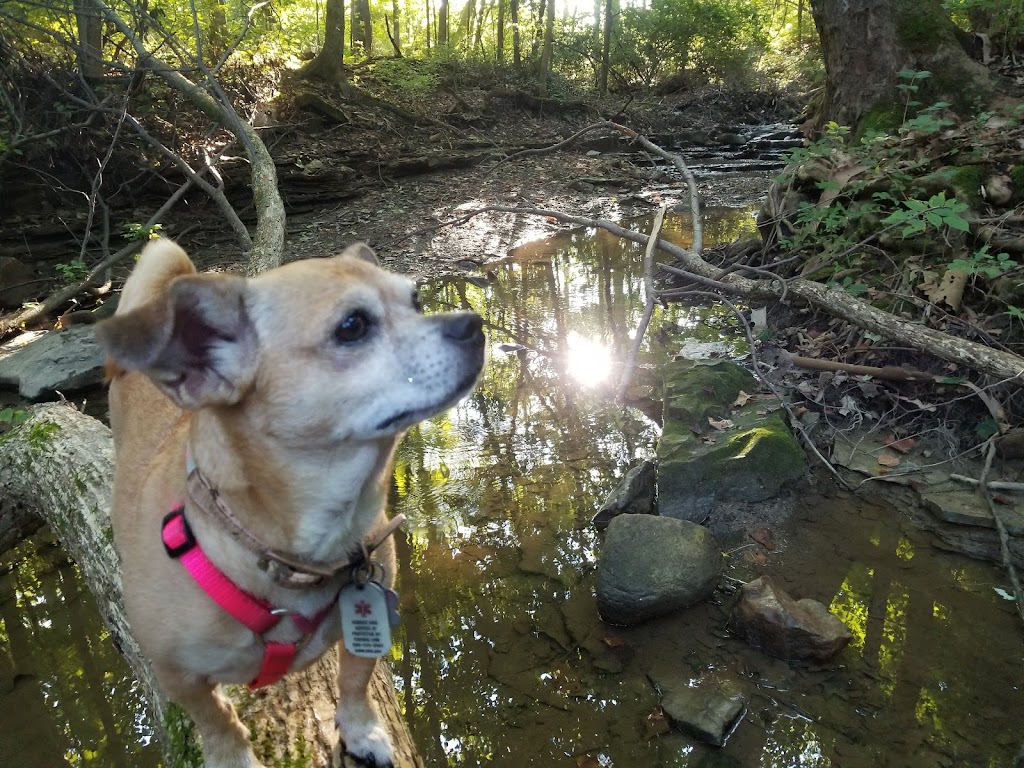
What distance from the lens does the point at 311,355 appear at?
1823 millimetres

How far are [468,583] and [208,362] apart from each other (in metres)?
2.49

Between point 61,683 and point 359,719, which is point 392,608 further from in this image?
point 61,683

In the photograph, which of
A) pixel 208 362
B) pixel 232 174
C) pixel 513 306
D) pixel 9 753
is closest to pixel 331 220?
pixel 232 174

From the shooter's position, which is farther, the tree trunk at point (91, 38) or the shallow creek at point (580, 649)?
the tree trunk at point (91, 38)

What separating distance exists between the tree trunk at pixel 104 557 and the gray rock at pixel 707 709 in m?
1.24

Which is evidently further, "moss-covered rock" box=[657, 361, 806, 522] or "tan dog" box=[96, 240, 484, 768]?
"moss-covered rock" box=[657, 361, 806, 522]

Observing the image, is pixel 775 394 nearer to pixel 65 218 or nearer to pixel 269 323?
pixel 269 323

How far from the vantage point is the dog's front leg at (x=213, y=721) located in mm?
1945

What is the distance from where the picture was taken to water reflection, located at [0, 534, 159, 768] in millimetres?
3025

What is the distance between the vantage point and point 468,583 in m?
3.84

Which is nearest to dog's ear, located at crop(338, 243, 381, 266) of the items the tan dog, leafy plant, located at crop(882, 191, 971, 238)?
the tan dog

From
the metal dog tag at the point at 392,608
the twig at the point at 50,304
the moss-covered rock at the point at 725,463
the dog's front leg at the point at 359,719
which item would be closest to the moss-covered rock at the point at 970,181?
the moss-covered rock at the point at 725,463

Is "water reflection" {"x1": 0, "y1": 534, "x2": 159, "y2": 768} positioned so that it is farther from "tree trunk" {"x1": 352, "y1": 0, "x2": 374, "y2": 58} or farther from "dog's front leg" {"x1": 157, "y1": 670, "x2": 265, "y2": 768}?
"tree trunk" {"x1": 352, "y1": 0, "x2": 374, "y2": 58}

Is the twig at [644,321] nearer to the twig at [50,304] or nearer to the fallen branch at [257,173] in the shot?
the fallen branch at [257,173]
